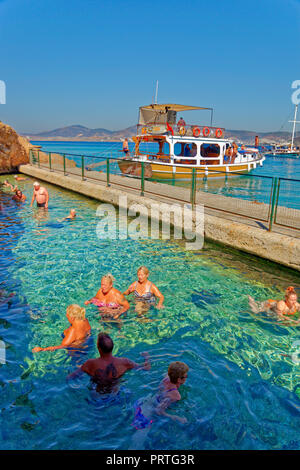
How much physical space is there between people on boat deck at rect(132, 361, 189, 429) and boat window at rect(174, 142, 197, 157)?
78.7ft

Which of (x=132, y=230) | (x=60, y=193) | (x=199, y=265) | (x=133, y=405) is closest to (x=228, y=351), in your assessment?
(x=133, y=405)

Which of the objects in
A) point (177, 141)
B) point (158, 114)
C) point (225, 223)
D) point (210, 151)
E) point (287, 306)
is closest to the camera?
point (287, 306)

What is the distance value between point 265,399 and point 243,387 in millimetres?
290

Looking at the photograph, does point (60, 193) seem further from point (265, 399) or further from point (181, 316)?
point (265, 399)

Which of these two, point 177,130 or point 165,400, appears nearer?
point 165,400

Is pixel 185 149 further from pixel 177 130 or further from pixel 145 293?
pixel 145 293

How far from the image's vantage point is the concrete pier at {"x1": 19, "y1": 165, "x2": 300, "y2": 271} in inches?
306

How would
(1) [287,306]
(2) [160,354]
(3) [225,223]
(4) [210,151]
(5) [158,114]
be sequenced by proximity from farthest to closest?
(4) [210,151] → (5) [158,114] → (3) [225,223] → (1) [287,306] → (2) [160,354]

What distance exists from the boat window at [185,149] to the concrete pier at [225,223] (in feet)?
34.1

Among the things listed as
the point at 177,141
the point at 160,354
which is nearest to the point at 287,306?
the point at 160,354

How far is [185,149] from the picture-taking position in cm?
2694

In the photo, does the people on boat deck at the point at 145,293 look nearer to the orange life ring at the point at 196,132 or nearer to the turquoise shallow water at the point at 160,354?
the turquoise shallow water at the point at 160,354

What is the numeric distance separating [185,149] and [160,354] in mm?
23912

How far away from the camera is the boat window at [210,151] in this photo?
90.1 ft
